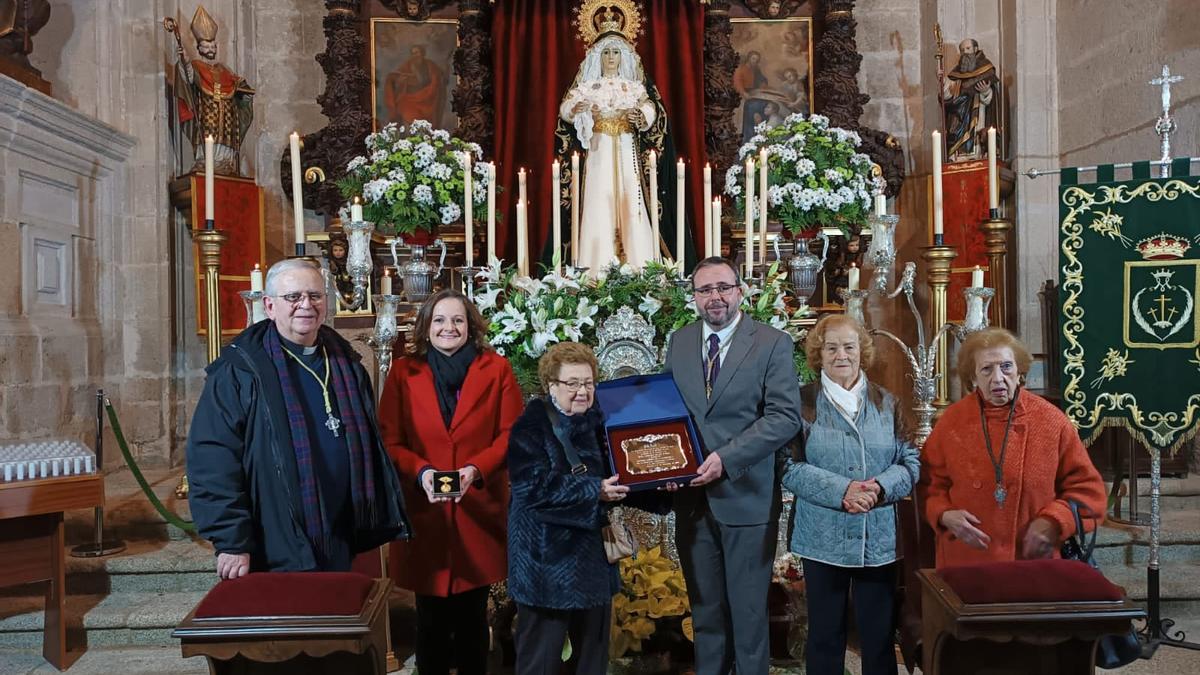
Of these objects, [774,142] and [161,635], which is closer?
[161,635]

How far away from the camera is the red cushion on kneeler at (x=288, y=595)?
2.32 m

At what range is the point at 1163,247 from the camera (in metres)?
4.26

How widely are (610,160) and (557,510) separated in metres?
4.22

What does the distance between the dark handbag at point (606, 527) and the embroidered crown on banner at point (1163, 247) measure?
9.24 feet

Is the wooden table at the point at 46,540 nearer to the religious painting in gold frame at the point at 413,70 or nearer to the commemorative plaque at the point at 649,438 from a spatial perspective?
the commemorative plaque at the point at 649,438

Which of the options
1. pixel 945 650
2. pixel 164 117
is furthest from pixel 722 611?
pixel 164 117

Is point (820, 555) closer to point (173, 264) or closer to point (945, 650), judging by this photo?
point (945, 650)

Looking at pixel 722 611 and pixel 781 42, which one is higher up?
pixel 781 42

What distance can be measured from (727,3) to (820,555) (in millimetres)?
6292

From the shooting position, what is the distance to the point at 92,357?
22.4ft

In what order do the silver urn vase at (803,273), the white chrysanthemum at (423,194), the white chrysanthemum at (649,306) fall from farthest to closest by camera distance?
the white chrysanthemum at (423,194) < the silver urn vase at (803,273) < the white chrysanthemum at (649,306)

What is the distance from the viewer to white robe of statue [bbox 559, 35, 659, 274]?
6.46 m

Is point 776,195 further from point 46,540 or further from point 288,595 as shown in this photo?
point 288,595

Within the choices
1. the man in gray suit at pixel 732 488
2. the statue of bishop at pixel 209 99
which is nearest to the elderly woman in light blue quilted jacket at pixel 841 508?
the man in gray suit at pixel 732 488
